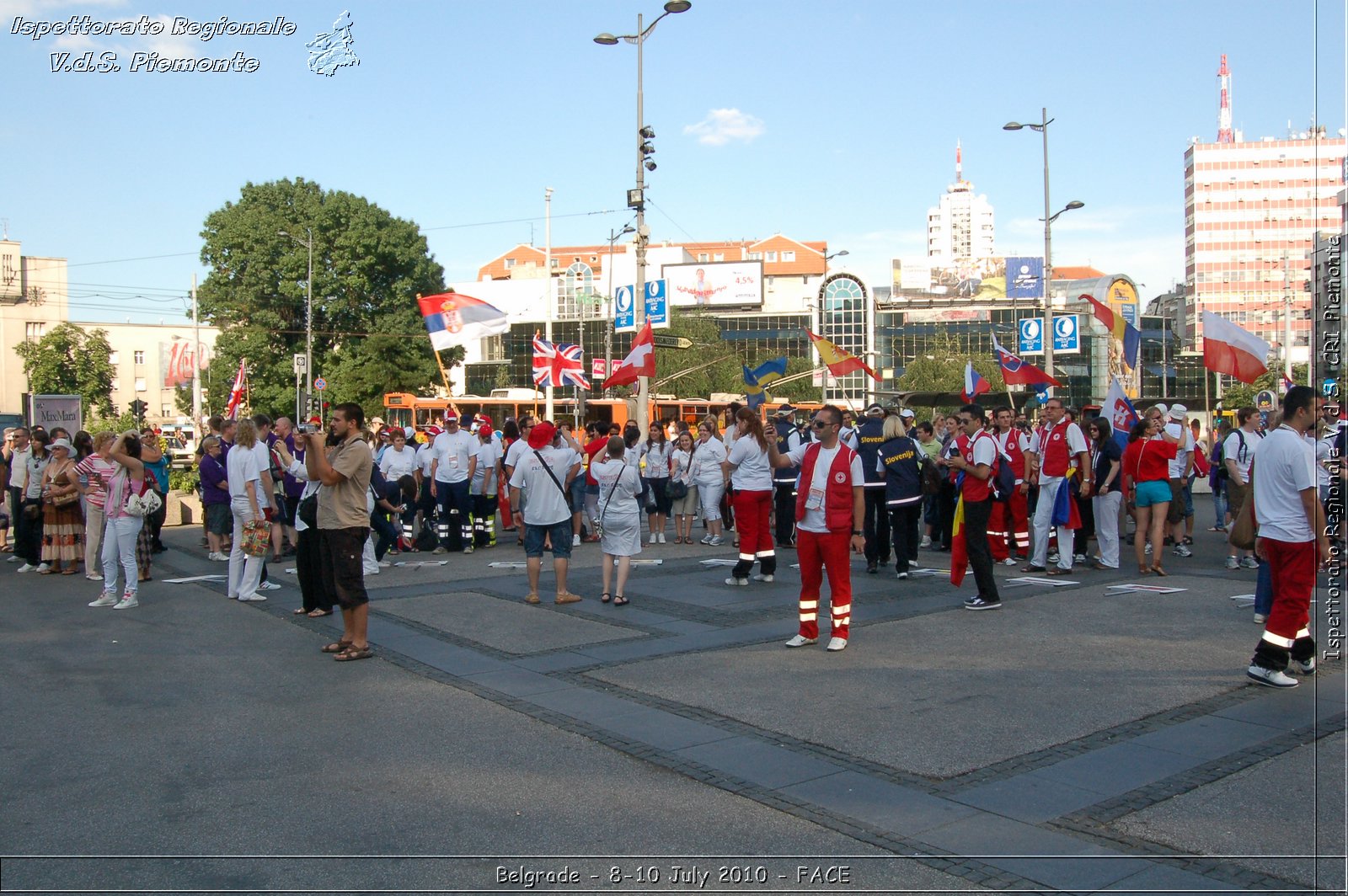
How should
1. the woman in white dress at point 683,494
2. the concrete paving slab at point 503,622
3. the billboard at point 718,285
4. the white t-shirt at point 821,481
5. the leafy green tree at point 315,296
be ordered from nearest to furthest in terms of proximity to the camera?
1. the white t-shirt at point 821,481
2. the concrete paving slab at point 503,622
3. the woman in white dress at point 683,494
4. the leafy green tree at point 315,296
5. the billboard at point 718,285

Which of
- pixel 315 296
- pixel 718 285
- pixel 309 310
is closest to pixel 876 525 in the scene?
pixel 309 310

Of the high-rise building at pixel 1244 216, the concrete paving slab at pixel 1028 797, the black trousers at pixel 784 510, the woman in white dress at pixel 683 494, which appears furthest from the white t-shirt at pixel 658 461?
the high-rise building at pixel 1244 216

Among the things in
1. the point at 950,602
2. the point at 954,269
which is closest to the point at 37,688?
the point at 950,602

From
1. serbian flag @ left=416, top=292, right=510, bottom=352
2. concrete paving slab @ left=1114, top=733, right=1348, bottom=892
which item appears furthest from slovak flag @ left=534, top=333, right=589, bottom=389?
concrete paving slab @ left=1114, top=733, right=1348, bottom=892

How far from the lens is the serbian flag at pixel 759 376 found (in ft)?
68.6

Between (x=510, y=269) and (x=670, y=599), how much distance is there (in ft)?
383

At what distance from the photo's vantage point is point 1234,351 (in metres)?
12.3

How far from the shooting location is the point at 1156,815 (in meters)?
4.90

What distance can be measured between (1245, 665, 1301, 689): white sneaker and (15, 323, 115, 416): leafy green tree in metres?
61.5

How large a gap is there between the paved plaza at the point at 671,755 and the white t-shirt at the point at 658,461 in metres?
6.99

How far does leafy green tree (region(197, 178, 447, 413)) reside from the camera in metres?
46.0

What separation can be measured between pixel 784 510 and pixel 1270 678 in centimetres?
867

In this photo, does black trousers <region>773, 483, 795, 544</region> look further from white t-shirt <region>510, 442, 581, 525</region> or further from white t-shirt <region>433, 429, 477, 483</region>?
white t-shirt <region>510, 442, 581, 525</region>

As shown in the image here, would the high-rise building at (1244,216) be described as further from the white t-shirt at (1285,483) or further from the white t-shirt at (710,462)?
the white t-shirt at (1285,483)
